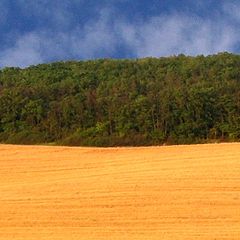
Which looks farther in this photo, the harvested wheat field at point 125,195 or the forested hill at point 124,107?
the forested hill at point 124,107

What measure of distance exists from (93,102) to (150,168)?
22.7 meters

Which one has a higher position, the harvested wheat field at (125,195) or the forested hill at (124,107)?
the forested hill at (124,107)

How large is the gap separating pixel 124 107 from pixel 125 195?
23835 mm

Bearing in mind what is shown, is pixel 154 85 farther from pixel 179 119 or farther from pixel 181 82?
pixel 179 119

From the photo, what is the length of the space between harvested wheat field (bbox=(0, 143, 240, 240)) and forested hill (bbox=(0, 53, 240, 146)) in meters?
11.7

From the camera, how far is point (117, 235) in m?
11.4

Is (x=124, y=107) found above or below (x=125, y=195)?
above

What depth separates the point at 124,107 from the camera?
38.2 meters

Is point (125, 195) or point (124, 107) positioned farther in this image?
point (124, 107)

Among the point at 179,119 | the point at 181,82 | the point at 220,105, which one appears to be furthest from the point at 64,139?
the point at 181,82

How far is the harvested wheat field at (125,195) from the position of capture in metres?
11.8

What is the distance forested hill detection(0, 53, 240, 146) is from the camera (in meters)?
34.5

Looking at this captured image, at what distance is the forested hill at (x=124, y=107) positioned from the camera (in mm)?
34500

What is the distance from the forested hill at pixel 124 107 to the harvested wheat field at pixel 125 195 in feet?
38.5
